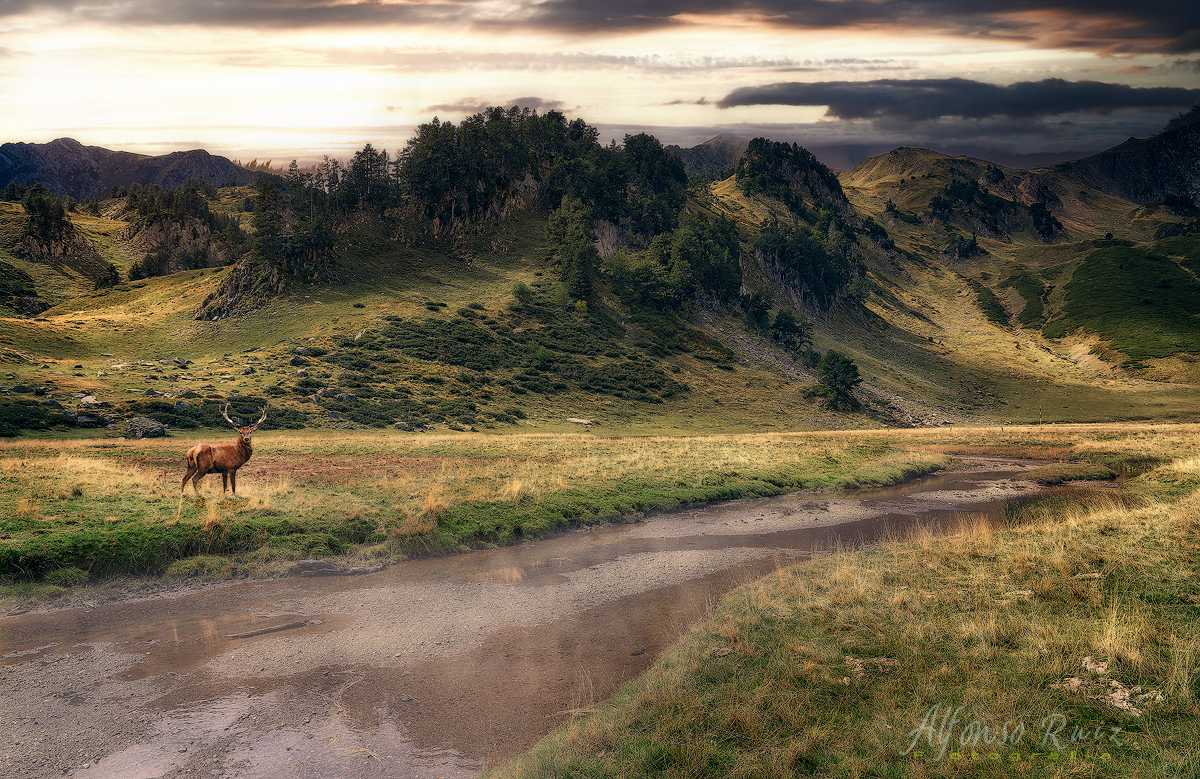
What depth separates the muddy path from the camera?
31.9 feet

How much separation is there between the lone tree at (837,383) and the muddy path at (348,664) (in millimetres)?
77841

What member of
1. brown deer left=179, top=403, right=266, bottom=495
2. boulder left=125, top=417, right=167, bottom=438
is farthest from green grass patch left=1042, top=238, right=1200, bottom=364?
boulder left=125, top=417, right=167, bottom=438

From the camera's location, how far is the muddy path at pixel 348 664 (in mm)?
9711

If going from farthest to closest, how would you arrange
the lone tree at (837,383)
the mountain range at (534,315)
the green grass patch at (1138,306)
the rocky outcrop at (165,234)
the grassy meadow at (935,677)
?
1. the rocky outcrop at (165,234)
2. the green grass patch at (1138,306)
3. the lone tree at (837,383)
4. the mountain range at (534,315)
5. the grassy meadow at (935,677)

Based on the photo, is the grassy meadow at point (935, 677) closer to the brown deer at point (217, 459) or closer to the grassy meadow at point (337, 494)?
the grassy meadow at point (337, 494)

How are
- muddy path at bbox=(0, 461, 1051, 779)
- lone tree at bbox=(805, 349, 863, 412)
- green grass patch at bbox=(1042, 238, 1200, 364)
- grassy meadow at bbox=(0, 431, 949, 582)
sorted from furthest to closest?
green grass patch at bbox=(1042, 238, 1200, 364) → lone tree at bbox=(805, 349, 863, 412) → grassy meadow at bbox=(0, 431, 949, 582) → muddy path at bbox=(0, 461, 1051, 779)

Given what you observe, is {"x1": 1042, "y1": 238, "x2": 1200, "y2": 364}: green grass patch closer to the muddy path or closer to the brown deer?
the muddy path

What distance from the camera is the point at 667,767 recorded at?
8.92 meters

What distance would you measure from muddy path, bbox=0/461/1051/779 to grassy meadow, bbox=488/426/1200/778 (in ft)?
4.56

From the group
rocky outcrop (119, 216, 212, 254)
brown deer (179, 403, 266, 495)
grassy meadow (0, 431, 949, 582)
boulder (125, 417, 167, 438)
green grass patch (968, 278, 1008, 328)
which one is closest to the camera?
grassy meadow (0, 431, 949, 582)

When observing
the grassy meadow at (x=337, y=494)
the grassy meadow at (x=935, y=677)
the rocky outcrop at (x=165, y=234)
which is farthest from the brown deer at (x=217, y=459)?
the rocky outcrop at (x=165, y=234)

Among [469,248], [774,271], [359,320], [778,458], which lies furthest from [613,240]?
[778,458]

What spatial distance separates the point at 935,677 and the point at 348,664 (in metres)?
11.3

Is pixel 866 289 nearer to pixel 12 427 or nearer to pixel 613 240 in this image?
pixel 613 240
